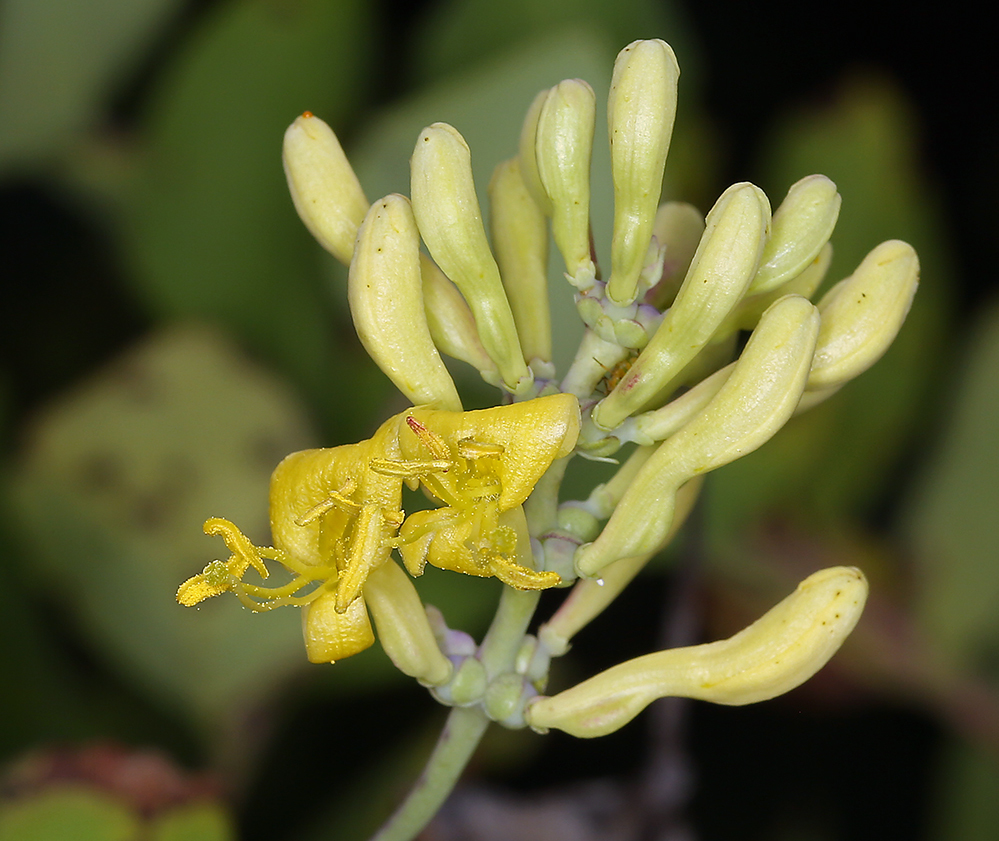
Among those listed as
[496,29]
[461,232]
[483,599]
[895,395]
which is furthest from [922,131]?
[461,232]

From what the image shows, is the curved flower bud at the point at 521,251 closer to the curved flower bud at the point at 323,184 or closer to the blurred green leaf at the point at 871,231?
the curved flower bud at the point at 323,184

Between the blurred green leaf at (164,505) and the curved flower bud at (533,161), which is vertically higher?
the curved flower bud at (533,161)

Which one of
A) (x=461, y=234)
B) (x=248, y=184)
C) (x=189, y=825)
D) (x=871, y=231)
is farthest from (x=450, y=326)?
(x=871, y=231)

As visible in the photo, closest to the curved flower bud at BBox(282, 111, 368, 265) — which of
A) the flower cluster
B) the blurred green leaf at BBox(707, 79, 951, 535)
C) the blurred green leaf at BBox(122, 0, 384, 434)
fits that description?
the flower cluster

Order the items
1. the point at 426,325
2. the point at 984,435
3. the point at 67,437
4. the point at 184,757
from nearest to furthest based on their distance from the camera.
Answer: the point at 426,325, the point at 67,437, the point at 184,757, the point at 984,435

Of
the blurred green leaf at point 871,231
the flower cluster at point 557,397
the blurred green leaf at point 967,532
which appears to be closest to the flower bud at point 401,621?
the flower cluster at point 557,397

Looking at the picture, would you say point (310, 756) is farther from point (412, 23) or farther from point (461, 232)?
point (412, 23)

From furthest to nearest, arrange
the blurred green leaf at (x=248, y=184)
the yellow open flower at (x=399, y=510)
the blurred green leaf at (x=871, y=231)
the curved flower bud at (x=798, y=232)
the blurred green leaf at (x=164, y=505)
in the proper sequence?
1. the blurred green leaf at (x=871, y=231)
2. the blurred green leaf at (x=248, y=184)
3. the blurred green leaf at (x=164, y=505)
4. the curved flower bud at (x=798, y=232)
5. the yellow open flower at (x=399, y=510)

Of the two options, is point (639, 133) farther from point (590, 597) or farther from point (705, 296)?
point (590, 597)
